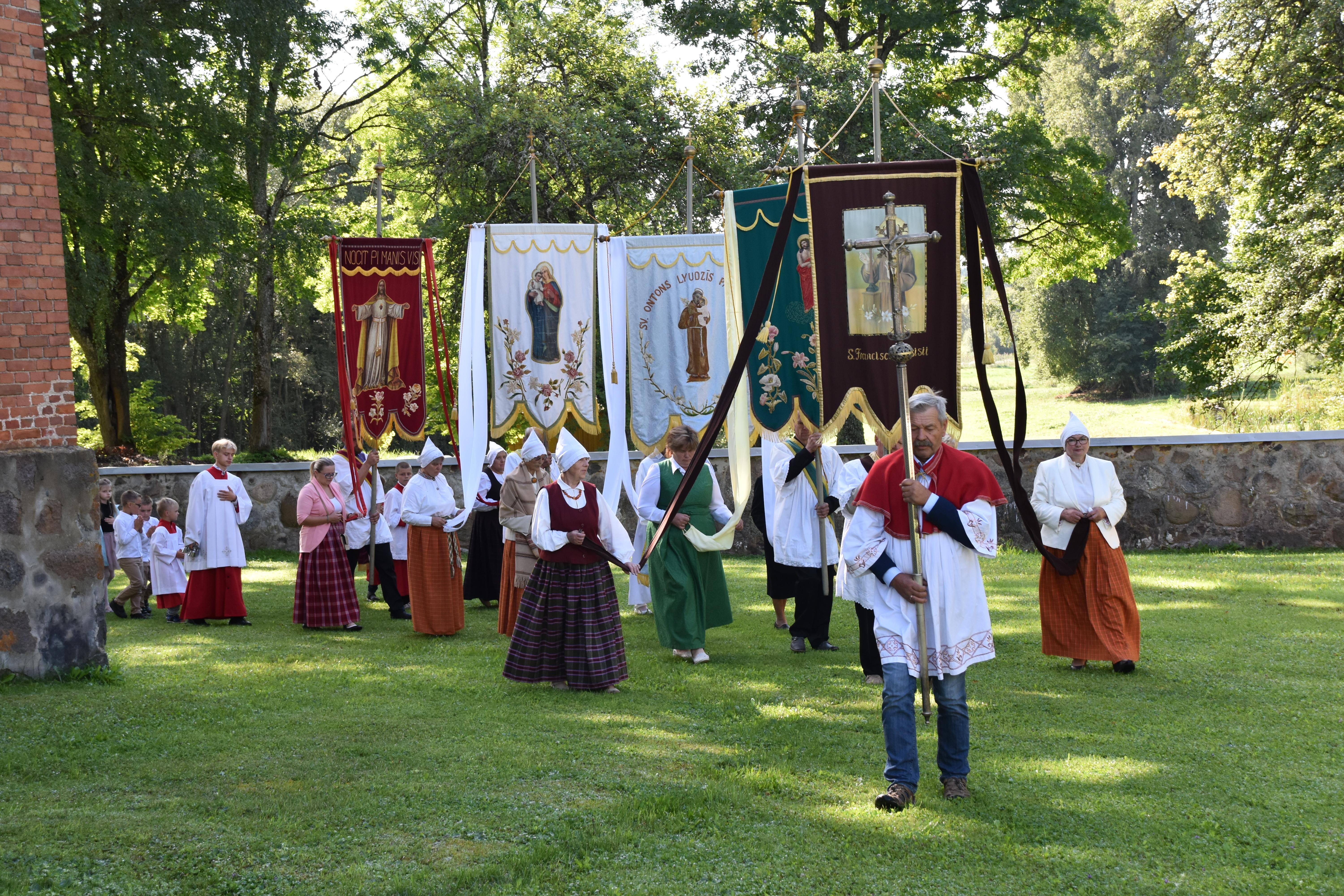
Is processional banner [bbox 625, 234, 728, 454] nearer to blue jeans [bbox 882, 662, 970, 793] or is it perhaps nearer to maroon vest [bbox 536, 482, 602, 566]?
maroon vest [bbox 536, 482, 602, 566]

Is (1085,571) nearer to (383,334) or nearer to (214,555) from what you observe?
(383,334)

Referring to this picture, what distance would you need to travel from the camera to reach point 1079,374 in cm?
3972

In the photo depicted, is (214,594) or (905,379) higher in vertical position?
(905,379)

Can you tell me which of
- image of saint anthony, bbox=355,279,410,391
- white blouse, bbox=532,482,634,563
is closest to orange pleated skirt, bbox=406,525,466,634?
image of saint anthony, bbox=355,279,410,391

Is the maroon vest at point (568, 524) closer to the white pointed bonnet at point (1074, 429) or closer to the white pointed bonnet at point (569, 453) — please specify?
the white pointed bonnet at point (569, 453)

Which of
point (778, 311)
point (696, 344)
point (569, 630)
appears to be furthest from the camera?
point (696, 344)

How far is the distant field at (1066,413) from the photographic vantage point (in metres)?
29.0

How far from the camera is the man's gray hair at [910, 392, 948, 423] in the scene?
536cm

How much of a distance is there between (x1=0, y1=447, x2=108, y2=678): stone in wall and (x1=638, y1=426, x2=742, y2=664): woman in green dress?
14.1 feet

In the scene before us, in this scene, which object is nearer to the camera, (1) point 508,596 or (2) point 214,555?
(1) point 508,596

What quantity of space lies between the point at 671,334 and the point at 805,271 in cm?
196

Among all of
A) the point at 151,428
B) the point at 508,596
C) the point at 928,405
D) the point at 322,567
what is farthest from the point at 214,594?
the point at 151,428

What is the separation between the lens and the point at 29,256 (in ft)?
26.3

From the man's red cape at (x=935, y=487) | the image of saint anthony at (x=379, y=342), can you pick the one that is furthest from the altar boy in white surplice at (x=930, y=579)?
the image of saint anthony at (x=379, y=342)
